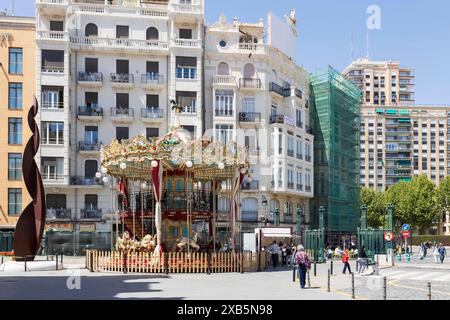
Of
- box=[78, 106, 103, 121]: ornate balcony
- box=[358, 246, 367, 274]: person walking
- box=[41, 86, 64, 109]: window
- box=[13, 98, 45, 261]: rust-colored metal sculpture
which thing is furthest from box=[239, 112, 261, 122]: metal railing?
box=[358, 246, 367, 274]: person walking

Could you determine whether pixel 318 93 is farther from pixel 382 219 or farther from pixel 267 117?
pixel 382 219

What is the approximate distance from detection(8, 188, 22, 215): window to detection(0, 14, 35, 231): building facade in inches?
3.0

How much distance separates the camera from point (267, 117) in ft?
185

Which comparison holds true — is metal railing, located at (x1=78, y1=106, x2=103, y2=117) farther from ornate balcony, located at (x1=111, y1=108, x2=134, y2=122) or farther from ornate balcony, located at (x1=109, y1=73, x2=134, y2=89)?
ornate balcony, located at (x1=109, y1=73, x2=134, y2=89)

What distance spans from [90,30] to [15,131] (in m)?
10.1

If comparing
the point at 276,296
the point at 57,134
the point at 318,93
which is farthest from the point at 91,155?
the point at 276,296

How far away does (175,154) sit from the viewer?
100.0ft

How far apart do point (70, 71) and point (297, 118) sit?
2036 cm

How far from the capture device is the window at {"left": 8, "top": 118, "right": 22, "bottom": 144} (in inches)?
2068

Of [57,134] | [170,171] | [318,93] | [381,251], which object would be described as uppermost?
[318,93]

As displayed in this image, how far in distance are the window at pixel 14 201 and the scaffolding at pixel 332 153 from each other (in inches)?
1058

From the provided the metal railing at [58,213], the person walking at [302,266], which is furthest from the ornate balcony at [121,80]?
the person walking at [302,266]

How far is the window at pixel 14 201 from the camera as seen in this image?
51.7m

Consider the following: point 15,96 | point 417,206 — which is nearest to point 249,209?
point 15,96
